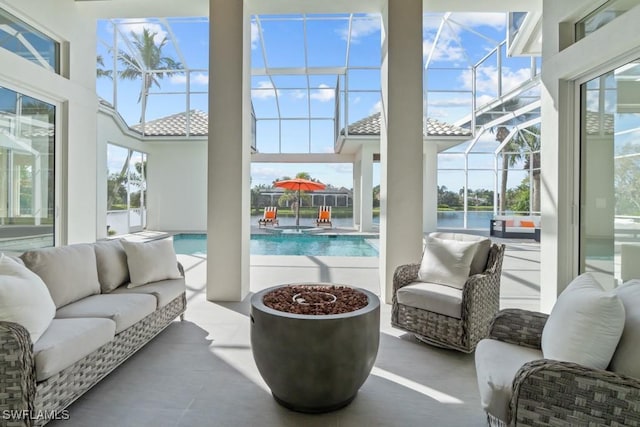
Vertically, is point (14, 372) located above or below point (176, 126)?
below

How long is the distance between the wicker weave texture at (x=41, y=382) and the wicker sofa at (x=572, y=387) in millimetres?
2346

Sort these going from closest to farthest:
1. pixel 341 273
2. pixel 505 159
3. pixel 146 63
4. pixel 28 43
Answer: pixel 28 43
pixel 341 273
pixel 146 63
pixel 505 159

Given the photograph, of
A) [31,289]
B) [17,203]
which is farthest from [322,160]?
[31,289]

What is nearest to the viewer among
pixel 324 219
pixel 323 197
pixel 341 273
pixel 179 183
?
pixel 341 273

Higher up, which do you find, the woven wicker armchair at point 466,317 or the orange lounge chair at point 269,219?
the orange lounge chair at point 269,219

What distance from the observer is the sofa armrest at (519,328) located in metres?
2.15

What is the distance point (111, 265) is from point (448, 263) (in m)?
3.24

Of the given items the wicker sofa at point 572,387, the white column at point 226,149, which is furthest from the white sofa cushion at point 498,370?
the white column at point 226,149

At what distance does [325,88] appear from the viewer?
1548 centimetres

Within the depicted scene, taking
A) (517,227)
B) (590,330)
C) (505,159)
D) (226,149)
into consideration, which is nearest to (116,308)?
(226,149)

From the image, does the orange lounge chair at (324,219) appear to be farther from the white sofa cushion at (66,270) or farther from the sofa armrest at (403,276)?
the white sofa cushion at (66,270)

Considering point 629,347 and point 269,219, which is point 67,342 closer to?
point 629,347

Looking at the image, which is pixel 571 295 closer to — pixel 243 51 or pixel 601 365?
pixel 601 365

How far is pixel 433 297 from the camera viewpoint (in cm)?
322
